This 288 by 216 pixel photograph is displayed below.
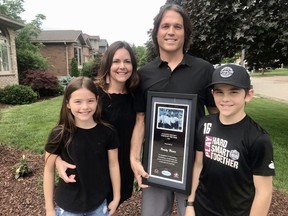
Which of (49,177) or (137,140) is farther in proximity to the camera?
(137,140)

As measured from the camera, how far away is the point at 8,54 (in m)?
17.0

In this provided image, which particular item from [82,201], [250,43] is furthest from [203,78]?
[250,43]

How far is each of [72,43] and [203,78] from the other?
33.0m

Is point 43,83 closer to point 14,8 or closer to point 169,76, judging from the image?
point 14,8

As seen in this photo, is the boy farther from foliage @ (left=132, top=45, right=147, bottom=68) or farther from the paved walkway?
the paved walkway

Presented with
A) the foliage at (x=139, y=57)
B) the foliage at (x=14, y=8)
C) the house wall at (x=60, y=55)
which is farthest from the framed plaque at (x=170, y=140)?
the house wall at (x=60, y=55)

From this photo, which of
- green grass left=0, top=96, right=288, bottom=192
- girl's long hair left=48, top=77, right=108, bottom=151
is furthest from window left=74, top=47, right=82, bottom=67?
girl's long hair left=48, top=77, right=108, bottom=151

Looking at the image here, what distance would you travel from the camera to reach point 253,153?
184 cm

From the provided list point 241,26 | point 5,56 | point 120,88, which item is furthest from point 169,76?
point 5,56

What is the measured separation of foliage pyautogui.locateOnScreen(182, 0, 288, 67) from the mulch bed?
3035 millimetres

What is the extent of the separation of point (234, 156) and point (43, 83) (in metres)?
16.0

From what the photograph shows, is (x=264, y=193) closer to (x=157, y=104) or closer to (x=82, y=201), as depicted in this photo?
(x=157, y=104)

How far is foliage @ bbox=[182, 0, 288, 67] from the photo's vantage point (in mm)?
5672

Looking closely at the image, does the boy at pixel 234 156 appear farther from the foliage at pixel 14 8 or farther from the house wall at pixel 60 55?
the house wall at pixel 60 55
